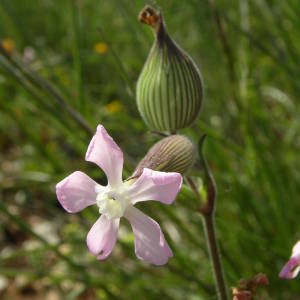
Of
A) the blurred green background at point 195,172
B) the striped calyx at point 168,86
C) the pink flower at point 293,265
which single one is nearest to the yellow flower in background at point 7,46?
the blurred green background at point 195,172

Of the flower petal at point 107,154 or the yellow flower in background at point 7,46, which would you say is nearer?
the flower petal at point 107,154

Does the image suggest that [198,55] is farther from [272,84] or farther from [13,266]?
[13,266]

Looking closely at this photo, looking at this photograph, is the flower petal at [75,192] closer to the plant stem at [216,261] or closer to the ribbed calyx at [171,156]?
the ribbed calyx at [171,156]

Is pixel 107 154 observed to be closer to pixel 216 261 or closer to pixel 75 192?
pixel 75 192

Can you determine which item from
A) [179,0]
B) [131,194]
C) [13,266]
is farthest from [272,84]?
[131,194]

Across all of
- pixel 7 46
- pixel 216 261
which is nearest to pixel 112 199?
pixel 216 261

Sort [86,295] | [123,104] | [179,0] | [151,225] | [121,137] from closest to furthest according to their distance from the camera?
[151,225], [179,0], [86,295], [123,104], [121,137]
